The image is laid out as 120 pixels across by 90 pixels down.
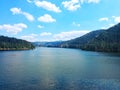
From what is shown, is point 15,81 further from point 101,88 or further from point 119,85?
point 119,85

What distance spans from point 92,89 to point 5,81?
2018cm

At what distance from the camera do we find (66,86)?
163 feet

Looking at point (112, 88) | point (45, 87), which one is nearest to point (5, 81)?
point (45, 87)

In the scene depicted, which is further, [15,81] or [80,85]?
[15,81]

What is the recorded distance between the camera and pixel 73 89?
4719cm

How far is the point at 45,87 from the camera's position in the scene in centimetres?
Answer: 4844

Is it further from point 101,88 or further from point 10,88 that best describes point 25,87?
point 101,88

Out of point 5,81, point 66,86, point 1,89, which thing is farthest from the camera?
point 5,81

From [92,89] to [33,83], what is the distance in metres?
13.1

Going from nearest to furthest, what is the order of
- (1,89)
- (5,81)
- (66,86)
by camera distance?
(1,89)
(66,86)
(5,81)

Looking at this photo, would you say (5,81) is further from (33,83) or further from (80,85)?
(80,85)

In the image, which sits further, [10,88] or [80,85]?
[80,85]

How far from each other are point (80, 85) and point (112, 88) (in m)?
6.85

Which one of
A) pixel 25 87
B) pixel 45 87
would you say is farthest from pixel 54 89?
pixel 25 87
